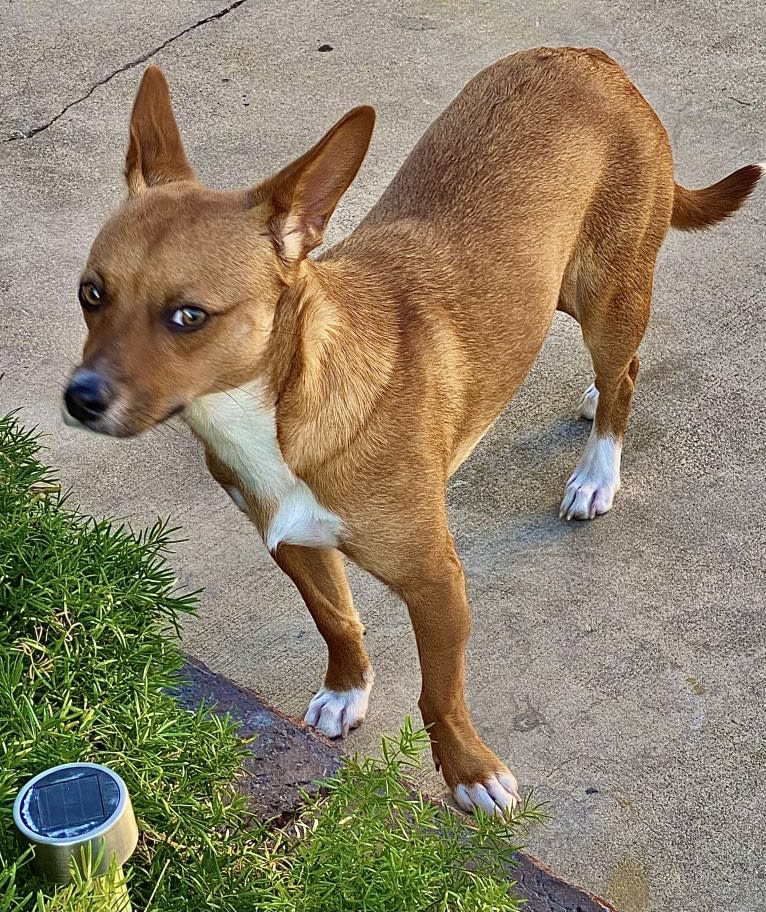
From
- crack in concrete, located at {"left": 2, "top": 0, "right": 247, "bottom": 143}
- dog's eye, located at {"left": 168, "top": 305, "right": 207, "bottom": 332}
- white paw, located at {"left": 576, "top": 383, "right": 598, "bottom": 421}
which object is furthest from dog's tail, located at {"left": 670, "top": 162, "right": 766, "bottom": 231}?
crack in concrete, located at {"left": 2, "top": 0, "right": 247, "bottom": 143}

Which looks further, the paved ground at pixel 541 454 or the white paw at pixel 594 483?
the white paw at pixel 594 483

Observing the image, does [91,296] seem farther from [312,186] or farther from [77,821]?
[77,821]

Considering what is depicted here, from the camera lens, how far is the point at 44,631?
2385 millimetres

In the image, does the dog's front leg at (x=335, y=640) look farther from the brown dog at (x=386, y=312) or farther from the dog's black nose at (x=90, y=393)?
the dog's black nose at (x=90, y=393)

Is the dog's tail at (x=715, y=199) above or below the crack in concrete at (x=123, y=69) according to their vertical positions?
above

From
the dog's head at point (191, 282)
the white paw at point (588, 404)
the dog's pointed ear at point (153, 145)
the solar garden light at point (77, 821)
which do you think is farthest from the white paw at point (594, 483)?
the solar garden light at point (77, 821)

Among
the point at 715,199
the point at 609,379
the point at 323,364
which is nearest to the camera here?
the point at 323,364

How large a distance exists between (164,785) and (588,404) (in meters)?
2.26

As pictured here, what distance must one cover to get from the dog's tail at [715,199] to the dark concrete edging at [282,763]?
199cm

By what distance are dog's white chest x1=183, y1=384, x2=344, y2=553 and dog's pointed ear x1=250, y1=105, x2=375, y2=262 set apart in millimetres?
311

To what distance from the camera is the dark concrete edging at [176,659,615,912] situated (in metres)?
2.41

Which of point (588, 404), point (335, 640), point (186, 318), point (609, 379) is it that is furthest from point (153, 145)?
point (588, 404)

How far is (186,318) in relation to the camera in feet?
7.33

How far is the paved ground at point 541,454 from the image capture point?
10.1 feet
